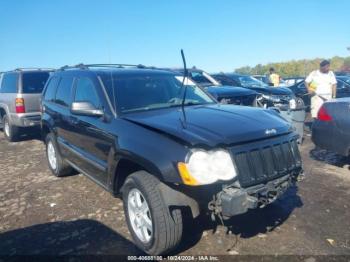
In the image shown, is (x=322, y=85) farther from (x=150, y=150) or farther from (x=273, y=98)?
(x=150, y=150)

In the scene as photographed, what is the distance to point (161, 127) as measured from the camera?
321 cm

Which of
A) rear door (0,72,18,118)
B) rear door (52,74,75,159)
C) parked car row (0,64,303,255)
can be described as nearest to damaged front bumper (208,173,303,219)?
parked car row (0,64,303,255)

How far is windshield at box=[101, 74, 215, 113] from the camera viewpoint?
3.96 m

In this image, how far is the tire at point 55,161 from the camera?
5691 millimetres

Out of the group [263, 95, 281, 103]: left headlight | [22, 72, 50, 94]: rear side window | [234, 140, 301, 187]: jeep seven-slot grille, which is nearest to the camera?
[234, 140, 301, 187]: jeep seven-slot grille

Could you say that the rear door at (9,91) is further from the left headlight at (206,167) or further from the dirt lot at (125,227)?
the left headlight at (206,167)

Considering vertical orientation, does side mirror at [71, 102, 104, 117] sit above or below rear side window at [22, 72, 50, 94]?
below

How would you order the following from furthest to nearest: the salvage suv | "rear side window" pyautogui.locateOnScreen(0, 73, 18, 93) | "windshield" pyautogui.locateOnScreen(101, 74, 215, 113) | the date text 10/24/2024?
1. "rear side window" pyautogui.locateOnScreen(0, 73, 18, 93)
2. the salvage suv
3. "windshield" pyautogui.locateOnScreen(101, 74, 215, 113)
4. the date text 10/24/2024

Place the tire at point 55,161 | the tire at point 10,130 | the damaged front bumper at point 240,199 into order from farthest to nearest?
the tire at point 10,130, the tire at point 55,161, the damaged front bumper at point 240,199

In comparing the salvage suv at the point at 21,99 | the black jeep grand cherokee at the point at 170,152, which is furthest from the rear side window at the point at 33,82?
the black jeep grand cherokee at the point at 170,152

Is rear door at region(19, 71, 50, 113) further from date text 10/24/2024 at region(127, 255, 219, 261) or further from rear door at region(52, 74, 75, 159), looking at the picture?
date text 10/24/2024 at region(127, 255, 219, 261)

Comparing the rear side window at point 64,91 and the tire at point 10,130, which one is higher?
the rear side window at point 64,91

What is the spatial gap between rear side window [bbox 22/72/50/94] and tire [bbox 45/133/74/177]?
10.7ft

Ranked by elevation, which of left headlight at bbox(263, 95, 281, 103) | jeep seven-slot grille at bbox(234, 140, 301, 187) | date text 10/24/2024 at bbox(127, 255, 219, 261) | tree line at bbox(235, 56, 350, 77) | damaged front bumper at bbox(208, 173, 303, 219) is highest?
tree line at bbox(235, 56, 350, 77)
